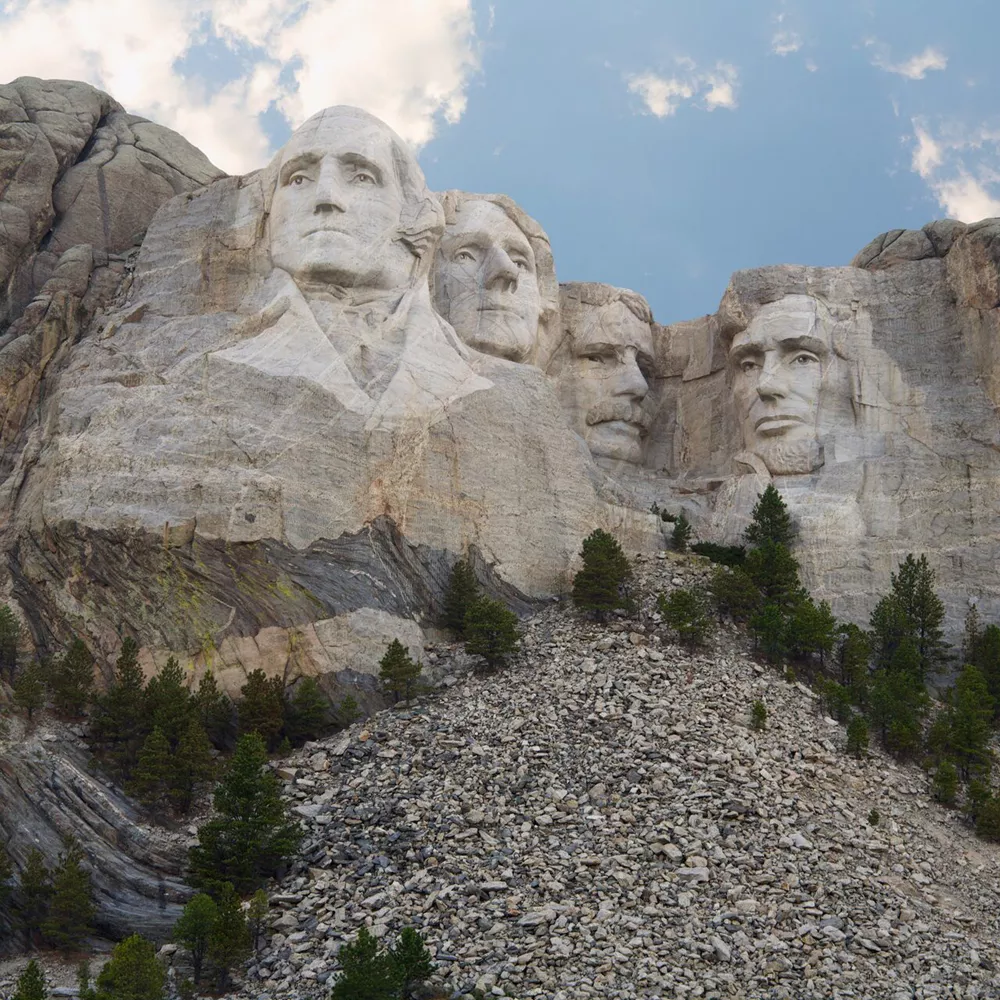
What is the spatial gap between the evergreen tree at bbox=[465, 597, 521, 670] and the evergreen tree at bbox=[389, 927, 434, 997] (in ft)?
28.4

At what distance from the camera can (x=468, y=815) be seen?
2769 cm

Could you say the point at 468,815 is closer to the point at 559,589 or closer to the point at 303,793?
the point at 303,793

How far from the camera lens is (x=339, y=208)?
37.0 m

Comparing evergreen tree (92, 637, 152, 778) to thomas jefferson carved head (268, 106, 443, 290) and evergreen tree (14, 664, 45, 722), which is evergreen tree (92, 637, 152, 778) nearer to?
evergreen tree (14, 664, 45, 722)

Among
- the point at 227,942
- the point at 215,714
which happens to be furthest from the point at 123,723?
the point at 227,942

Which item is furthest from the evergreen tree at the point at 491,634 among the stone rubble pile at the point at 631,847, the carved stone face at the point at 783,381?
the carved stone face at the point at 783,381

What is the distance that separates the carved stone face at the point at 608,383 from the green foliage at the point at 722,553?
167 inches

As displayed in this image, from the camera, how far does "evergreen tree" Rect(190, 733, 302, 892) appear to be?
1046 inches

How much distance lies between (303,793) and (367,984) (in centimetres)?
637

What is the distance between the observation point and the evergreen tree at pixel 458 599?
110ft

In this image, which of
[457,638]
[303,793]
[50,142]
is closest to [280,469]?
[457,638]

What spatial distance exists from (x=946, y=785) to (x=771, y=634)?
14.3ft

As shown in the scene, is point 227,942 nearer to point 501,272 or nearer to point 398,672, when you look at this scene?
point 398,672

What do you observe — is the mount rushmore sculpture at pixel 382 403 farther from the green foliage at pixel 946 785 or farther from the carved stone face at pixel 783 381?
the green foliage at pixel 946 785
